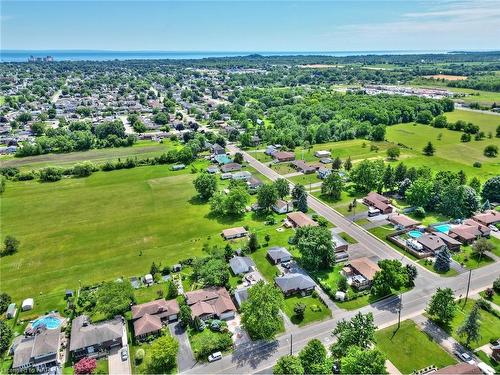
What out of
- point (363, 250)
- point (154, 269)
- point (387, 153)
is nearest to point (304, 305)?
point (363, 250)

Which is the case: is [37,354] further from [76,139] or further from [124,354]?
[76,139]

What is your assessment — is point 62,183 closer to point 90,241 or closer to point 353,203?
point 90,241

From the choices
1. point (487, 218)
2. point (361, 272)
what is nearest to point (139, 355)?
point (361, 272)

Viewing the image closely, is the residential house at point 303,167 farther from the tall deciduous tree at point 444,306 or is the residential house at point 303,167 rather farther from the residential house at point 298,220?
the tall deciduous tree at point 444,306

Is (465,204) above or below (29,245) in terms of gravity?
above

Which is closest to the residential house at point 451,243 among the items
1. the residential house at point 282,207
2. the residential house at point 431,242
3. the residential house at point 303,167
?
the residential house at point 431,242
